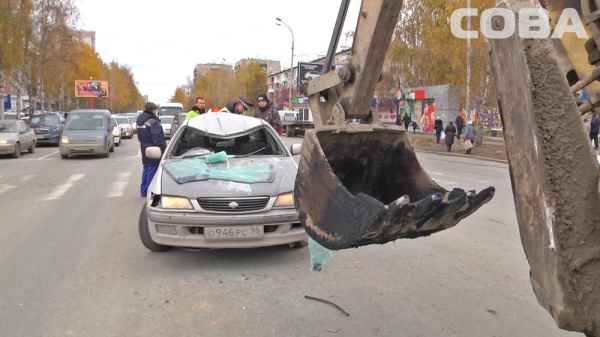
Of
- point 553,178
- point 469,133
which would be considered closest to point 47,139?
point 469,133

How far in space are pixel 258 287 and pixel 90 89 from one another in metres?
70.3

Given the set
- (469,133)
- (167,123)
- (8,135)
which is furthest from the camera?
(167,123)

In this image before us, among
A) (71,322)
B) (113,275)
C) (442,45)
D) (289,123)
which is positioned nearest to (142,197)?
(113,275)

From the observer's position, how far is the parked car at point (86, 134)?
17.8m

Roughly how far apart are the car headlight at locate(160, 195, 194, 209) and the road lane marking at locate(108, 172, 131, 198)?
535cm

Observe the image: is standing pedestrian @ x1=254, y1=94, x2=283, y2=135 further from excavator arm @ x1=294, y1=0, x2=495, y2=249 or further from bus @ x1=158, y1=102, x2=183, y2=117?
bus @ x1=158, y1=102, x2=183, y2=117

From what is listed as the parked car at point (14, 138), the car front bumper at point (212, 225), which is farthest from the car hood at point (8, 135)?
the car front bumper at point (212, 225)

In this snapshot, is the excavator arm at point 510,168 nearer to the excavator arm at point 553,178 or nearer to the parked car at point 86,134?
the excavator arm at point 553,178

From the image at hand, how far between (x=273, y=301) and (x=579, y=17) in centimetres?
307

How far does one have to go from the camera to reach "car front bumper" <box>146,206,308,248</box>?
4.90 metres

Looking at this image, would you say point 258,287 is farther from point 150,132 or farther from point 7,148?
point 7,148

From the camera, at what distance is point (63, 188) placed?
1094 centimetres

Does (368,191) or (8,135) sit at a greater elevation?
(368,191)

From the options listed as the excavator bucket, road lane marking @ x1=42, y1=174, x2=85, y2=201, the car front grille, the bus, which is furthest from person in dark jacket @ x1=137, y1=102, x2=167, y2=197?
the bus
